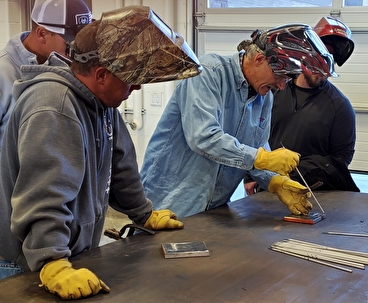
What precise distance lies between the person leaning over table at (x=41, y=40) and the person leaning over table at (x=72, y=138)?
0.80 m

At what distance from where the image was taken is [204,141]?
209 cm

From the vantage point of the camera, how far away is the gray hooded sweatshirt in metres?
1.37

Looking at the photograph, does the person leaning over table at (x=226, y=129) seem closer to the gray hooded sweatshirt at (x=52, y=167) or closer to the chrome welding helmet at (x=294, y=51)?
the chrome welding helmet at (x=294, y=51)

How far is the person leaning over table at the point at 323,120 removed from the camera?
9.40 feet

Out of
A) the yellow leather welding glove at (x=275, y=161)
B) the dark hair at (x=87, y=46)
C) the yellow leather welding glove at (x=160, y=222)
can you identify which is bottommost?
the yellow leather welding glove at (x=160, y=222)

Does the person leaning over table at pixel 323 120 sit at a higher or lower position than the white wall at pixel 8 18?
lower

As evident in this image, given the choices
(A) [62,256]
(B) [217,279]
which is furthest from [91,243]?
(B) [217,279]

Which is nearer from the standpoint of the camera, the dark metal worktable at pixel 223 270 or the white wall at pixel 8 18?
the dark metal worktable at pixel 223 270

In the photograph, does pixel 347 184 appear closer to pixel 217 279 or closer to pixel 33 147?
pixel 217 279

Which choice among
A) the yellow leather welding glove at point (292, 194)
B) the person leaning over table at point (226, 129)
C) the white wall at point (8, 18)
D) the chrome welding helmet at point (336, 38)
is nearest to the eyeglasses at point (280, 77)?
the person leaning over table at point (226, 129)

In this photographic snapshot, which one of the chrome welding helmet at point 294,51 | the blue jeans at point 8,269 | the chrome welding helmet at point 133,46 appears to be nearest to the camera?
the chrome welding helmet at point 133,46

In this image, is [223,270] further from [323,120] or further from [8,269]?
[323,120]

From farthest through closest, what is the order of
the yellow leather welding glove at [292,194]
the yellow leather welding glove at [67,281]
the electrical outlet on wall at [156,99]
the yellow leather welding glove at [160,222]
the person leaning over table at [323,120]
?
the electrical outlet on wall at [156,99] → the person leaning over table at [323,120] → the yellow leather welding glove at [292,194] → the yellow leather welding glove at [160,222] → the yellow leather welding glove at [67,281]

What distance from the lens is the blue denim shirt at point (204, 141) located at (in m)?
2.10
